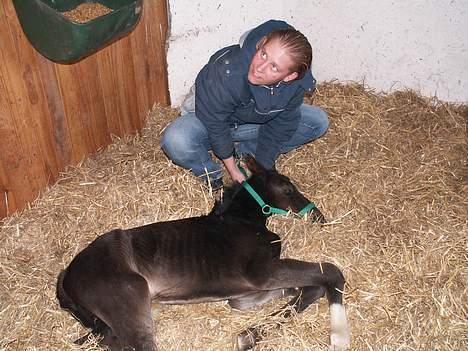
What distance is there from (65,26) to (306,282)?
2.18 metres

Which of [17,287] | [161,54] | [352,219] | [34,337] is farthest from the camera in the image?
[161,54]

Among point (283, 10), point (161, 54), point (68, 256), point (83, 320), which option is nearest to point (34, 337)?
point (83, 320)

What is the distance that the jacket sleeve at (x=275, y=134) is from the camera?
4.14 m

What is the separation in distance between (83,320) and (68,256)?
28.4 inches

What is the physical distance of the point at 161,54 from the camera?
16.1 feet

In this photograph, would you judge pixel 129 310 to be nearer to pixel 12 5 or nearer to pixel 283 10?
pixel 12 5

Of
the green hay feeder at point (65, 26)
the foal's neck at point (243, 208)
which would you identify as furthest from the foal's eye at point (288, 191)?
the green hay feeder at point (65, 26)

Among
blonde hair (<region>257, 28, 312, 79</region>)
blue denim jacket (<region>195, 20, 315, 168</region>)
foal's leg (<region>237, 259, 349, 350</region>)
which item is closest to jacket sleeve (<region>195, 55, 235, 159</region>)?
blue denim jacket (<region>195, 20, 315, 168</region>)

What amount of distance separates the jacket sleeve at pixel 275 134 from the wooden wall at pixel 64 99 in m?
1.26

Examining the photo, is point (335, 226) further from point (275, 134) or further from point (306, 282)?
point (275, 134)

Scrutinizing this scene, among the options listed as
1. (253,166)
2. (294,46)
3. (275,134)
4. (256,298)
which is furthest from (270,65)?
(256,298)

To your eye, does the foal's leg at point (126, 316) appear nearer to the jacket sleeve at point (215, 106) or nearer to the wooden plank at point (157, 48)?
the jacket sleeve at point (215, 106)

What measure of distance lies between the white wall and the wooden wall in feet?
0.81

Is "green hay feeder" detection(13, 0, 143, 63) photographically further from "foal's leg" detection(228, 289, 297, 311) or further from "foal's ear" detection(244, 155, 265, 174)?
"foal's leg" detection(228, 289, 297, 311)
